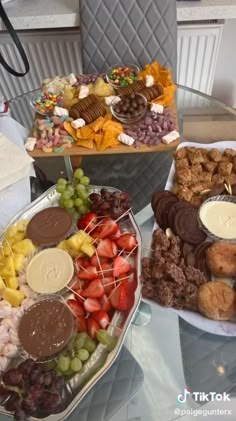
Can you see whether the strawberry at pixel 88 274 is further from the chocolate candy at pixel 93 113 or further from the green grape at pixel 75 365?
the chocolate candy at pixel 93 113

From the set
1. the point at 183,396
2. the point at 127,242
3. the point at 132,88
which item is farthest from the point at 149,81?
the point at 183,396

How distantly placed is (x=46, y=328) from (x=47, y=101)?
2.87 ft

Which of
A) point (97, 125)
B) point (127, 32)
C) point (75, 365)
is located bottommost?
point (75, 365)

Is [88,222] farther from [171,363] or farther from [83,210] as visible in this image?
[171,363]

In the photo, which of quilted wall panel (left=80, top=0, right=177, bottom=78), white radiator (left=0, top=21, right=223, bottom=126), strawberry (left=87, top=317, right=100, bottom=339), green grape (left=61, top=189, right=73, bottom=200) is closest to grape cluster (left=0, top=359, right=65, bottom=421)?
strawberry (left=87, top=317, right=100, bottom=339)

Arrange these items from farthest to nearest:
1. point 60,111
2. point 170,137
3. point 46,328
Answer: point 60,111 → point 170,137 → point 46,328

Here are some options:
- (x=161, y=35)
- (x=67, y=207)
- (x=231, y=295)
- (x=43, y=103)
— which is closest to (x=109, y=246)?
(x=67, y=207)

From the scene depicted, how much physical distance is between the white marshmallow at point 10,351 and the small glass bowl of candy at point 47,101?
0.85m

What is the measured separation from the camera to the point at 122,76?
4.70 ft

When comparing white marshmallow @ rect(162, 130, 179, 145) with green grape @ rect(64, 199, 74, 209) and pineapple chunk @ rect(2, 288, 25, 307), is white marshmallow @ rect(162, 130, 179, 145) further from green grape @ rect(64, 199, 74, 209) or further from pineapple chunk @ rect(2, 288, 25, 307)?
pineapple chunk @ rect(2, 288, 25, 307)

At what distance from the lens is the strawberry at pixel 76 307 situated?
0.83 metres

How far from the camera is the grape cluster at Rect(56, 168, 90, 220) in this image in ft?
3.35

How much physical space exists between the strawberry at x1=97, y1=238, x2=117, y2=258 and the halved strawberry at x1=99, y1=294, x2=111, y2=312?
107 millimetres

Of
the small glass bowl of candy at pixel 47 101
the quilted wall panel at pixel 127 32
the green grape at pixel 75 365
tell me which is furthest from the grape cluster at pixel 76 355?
the quilted wall panel at pixel 127 32
